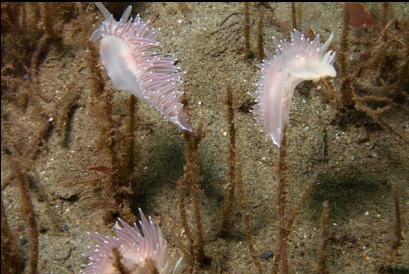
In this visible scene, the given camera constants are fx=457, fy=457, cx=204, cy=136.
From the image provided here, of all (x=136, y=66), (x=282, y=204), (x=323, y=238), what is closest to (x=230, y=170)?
(x=282, y=204)

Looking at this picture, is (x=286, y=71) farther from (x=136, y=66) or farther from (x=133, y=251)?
(x=133, y=251)

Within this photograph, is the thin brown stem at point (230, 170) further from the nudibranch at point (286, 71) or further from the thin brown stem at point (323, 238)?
the thin brown stem at point (323, 238)

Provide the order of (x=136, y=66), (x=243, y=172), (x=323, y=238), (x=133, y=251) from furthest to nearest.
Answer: (x=243, y=172) < (x=136, y=66) < (x=133, y=251) < (x=323, y=238)

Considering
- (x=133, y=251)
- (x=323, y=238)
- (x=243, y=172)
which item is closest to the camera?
(x=323, y=238)

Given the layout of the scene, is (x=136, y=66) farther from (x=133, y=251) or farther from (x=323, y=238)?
(x=323, y=238)

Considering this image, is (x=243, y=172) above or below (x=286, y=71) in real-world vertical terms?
below

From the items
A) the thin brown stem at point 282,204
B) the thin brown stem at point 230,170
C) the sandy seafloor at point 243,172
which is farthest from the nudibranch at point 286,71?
the sandy seafloor at point 243,172

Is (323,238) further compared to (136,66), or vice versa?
(136,66)

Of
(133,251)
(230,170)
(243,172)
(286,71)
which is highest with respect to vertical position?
(286,71)
